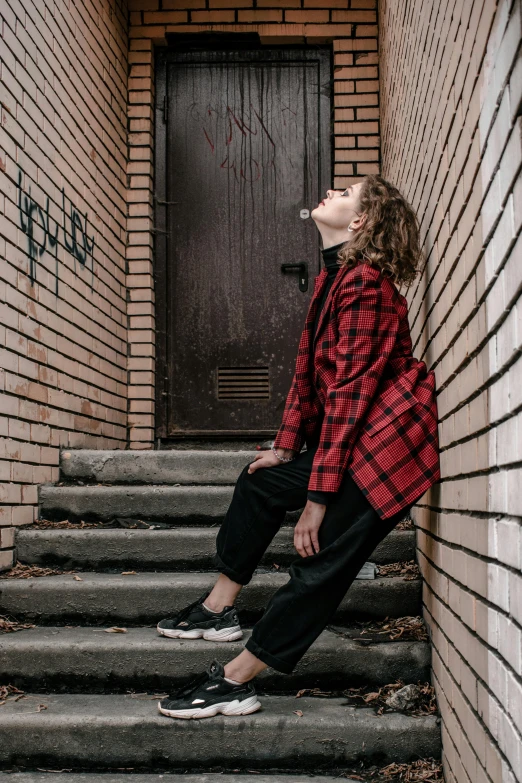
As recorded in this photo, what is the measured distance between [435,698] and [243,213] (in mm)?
3427

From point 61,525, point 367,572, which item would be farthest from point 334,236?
point 61,525

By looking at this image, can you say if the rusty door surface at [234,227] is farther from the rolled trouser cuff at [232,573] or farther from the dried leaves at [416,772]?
the dried leaves at [416,772]

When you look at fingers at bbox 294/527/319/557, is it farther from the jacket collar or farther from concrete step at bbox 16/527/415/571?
concrete step at bbox 16/527/415/571

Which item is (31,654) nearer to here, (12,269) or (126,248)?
(12,269)

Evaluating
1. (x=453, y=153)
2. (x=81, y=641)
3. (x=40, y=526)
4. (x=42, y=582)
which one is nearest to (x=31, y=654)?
(x=81, y=641)

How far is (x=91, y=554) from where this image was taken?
323 cm

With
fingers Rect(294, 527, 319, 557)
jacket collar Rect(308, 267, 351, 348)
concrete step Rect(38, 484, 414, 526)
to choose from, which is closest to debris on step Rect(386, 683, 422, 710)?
fingers Rect(294, 527, 319, 557)

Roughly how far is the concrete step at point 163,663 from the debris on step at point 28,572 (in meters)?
0.43

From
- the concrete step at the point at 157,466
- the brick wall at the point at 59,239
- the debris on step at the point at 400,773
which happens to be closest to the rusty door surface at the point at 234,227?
the brick wall at the point at 59,239

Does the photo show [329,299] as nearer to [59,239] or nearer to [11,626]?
[11,626]

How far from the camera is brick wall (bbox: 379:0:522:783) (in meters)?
1.34

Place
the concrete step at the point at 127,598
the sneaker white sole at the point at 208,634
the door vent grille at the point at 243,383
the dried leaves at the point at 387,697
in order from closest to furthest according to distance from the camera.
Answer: the dried leaves at the point at 387,697 → the sneaker white sole at the point at 208,634 → the concrete step at the point at 127,598 → the door vent grille at the point at 243,383

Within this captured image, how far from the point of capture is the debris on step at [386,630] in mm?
2674

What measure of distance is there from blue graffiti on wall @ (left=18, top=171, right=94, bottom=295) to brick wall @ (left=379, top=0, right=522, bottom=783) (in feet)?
5.82
